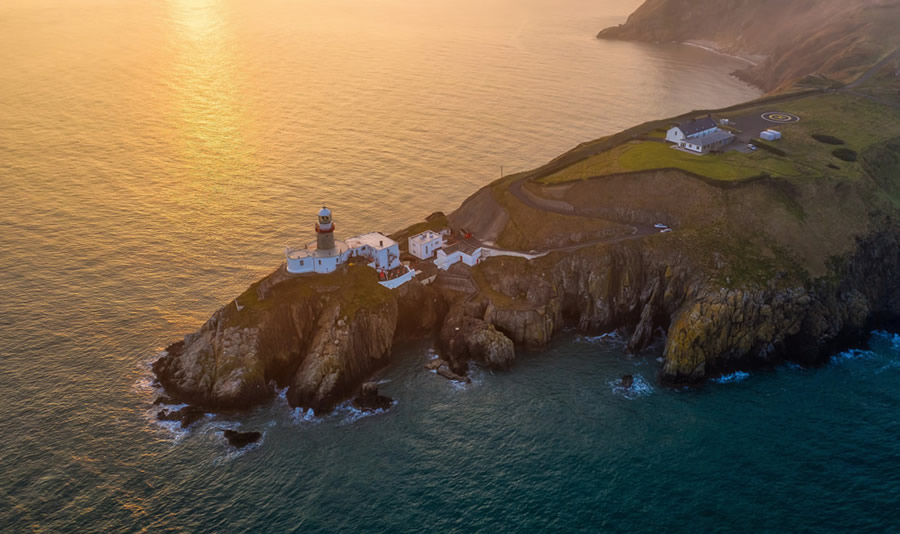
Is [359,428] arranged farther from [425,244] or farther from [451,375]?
[425,244]

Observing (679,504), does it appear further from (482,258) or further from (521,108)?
(521,108)

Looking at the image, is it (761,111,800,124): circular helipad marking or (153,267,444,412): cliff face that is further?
(761,111,800,124): circular helipad marking

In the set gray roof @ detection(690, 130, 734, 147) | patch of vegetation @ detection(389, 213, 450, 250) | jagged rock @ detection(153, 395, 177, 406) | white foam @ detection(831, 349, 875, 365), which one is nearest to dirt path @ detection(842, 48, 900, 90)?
gray roof @ detection(690, 130, 734, 147)

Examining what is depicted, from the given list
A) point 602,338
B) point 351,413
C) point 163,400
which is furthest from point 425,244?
point 163,400

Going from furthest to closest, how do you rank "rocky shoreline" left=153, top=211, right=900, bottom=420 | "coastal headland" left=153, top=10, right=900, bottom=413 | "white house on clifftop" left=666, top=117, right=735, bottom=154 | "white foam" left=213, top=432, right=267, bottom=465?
"white house on clifftop" left=666, top=117, right=735, bottom=154 < "coastal headland" left=153, top=10, right=900, bottom=413 < "rocky shoreline" left=153, top=211, right=900, bottom=420 < "white foam" left=213, top=432, right=267, bottom=465

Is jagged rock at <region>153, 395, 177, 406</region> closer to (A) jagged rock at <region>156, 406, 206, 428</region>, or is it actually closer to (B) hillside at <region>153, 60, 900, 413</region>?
(B) hillside at <region>153, 60, 900, 413</region>

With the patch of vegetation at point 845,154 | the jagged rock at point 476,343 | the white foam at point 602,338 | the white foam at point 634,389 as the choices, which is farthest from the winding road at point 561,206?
the patch of vegetation at point 845,154
